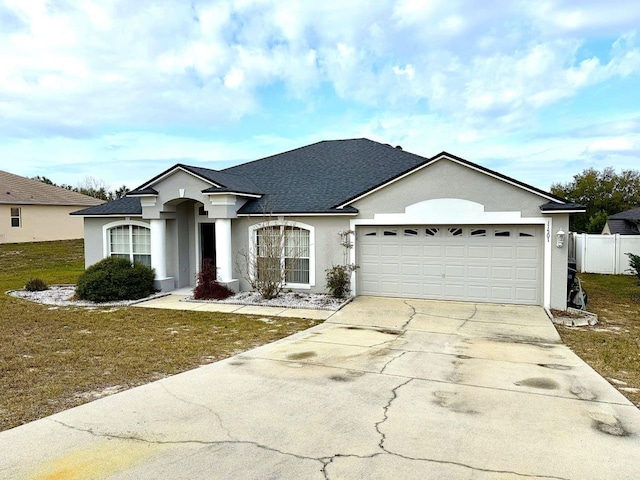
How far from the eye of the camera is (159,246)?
1553 centimetres

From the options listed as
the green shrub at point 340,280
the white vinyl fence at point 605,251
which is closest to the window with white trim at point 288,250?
the green shrub at point 340,280

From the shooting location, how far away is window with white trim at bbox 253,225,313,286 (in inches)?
574

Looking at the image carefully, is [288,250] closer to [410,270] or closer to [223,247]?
[223,247]

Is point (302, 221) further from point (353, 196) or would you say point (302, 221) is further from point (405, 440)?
point (405, 440)

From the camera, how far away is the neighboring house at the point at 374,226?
41.6 ft

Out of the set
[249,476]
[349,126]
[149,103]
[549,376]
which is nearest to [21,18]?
[149,103]

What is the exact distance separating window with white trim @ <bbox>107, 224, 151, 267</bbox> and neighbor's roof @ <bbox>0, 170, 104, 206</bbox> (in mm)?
18804

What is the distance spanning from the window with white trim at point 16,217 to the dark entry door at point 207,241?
22.1 meters

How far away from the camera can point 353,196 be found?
46.7 ft

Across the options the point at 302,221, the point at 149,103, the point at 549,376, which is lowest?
the point at 549,376

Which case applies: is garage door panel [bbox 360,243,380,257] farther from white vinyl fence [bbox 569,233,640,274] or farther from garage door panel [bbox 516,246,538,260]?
white vinyl fence [bbox 569,233,640,274]

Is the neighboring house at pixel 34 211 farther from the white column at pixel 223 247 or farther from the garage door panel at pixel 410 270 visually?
the garage door panel at pixel 410 270

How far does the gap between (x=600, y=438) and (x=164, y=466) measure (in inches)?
170

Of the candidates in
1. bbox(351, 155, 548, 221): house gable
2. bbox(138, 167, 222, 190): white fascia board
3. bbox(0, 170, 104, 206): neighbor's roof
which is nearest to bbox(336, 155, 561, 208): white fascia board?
bbox(351, 155, 548, 221): house gable
